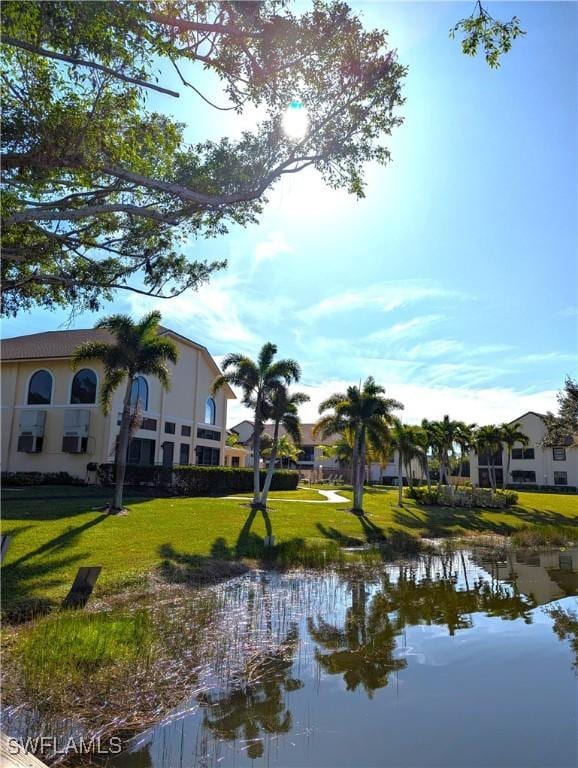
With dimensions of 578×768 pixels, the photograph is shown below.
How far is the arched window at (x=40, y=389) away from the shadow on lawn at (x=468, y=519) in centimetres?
2299

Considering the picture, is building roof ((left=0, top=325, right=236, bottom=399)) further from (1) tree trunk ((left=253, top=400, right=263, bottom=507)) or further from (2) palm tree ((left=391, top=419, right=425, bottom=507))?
(2) palm tree ((left=391, top=419, right=425, bottom=507))

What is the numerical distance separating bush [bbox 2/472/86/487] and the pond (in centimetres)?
2046

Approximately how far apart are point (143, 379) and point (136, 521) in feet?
55.7

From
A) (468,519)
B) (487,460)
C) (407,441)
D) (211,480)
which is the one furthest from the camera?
(487,460)

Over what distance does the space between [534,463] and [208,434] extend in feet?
156

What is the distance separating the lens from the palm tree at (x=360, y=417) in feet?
104

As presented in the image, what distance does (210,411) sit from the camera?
141ft

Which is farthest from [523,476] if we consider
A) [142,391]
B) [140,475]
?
[140,475]

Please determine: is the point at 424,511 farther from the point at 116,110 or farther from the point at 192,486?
the point at 116,110

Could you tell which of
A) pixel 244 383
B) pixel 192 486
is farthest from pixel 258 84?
pixel 192 486

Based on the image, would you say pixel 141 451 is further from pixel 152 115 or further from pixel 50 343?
pixel 152 115

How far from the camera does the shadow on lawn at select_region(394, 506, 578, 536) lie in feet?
96.5

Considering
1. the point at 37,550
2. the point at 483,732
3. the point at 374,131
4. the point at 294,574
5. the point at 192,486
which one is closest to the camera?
the point at 483,732

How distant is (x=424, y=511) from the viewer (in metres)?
35.7
